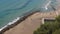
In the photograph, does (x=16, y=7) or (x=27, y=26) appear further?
(x=16, y=7)

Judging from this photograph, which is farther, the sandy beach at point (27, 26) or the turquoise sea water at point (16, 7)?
the turquoise sea water at point (16, 7)

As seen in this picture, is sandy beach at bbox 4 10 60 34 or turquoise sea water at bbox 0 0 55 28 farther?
turquoise sea water at bbox 0 0 55 28

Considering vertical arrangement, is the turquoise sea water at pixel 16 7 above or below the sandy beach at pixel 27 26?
above

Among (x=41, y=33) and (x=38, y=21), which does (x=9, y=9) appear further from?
(x=41, y=33)

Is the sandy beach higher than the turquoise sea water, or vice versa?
the turquoise sea water

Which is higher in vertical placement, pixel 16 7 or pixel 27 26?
pixel 16 7

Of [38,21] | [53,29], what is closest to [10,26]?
[38,21]

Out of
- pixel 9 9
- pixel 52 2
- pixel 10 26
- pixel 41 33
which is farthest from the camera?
pixel 52 2

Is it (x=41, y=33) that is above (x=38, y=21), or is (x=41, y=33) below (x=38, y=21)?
below
